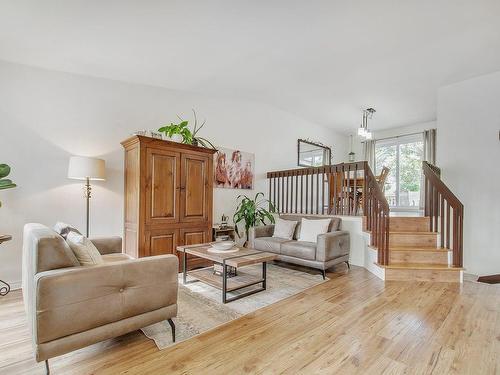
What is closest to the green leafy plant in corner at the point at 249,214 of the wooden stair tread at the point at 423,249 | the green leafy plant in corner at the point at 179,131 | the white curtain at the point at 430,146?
the green leafy plant in corner at the point at 179,131

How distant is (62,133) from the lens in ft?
11.3

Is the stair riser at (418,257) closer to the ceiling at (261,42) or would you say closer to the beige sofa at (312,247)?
the beige sofa at (312,247)

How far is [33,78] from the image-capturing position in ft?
10.7

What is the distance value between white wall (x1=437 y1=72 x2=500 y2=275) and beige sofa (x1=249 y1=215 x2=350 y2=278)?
6.44ft

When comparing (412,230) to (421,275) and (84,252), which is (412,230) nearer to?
(421,275)

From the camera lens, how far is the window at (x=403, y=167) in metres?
6.62

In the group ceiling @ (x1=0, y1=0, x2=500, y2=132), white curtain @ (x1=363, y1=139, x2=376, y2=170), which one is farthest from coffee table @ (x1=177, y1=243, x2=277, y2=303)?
white curtain @ (x1=363, y1=139, x2=376, y2=170)

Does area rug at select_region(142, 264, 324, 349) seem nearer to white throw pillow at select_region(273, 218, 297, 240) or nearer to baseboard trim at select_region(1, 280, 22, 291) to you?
white throw pillow at select_region(273, 218, 297, 240)

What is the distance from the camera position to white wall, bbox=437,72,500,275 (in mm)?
4027

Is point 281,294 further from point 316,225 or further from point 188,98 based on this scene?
point 188,98

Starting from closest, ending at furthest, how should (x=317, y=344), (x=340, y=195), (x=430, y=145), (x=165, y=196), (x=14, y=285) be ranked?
(x=317, y=344) < (x=14, y=285) < (x=165, y=196) < (x=340, y=195) < (x=430, y=145)

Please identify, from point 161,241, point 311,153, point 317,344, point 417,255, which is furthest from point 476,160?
point 161,241

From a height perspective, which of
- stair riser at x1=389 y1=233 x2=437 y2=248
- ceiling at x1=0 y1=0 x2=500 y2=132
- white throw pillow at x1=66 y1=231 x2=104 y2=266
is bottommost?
stair riser at x1=389 y1=233 x2=437 y2=248

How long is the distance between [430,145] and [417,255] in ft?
11.8
